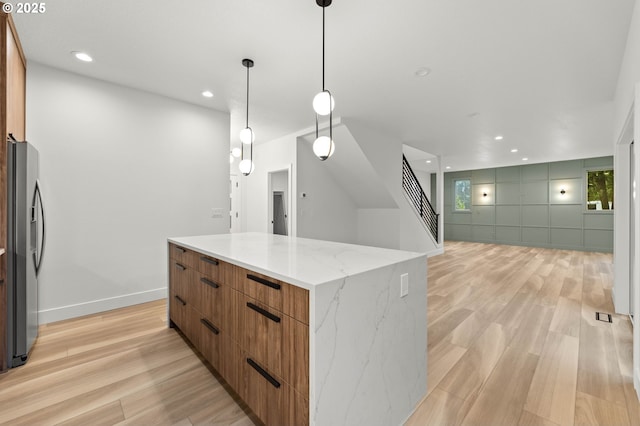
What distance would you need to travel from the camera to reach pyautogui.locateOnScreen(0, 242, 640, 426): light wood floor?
64.6 inches

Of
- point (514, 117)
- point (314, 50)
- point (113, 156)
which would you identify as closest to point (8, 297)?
point (113, 156)

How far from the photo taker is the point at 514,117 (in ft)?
14.5

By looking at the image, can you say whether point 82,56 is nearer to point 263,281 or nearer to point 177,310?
point 177,310

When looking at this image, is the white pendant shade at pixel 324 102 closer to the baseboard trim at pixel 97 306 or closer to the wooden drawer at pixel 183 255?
the wooden drawer at pixel 183 255

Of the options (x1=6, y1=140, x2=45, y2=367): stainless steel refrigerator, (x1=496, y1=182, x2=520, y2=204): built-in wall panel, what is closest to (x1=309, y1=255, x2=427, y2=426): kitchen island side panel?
(x1=6, y1=140, x2=45, y2=367): stainless steel refrigerator

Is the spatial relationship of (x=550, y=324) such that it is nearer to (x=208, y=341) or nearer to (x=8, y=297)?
(x=208, y=341)

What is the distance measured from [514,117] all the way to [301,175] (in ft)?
11.7

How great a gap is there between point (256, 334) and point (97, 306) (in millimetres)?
2829

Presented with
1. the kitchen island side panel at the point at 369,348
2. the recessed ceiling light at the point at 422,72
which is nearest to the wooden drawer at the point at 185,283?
the kitchen island side panel at the point at 369,348

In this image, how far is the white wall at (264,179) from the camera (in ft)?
17.4

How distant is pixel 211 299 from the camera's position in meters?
1.98

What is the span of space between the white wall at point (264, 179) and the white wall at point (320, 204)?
0.16 metres

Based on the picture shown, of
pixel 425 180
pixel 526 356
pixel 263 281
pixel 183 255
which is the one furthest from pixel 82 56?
pixel 425 180

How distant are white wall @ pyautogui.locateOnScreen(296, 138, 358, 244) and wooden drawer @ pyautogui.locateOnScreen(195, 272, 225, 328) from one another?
3063 mm
